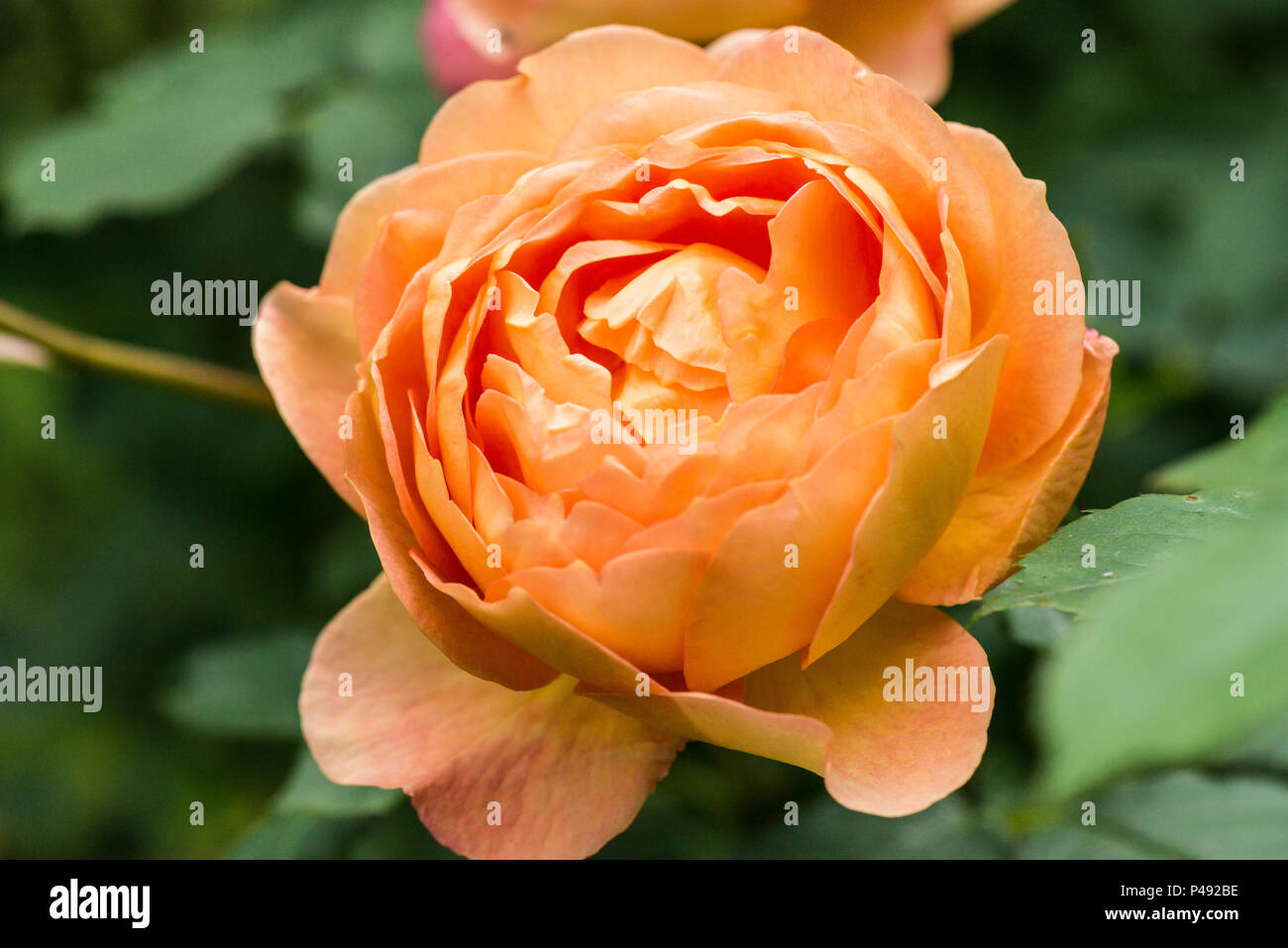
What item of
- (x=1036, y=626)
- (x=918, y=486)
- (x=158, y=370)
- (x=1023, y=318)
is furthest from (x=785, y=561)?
(x=158, y=370)

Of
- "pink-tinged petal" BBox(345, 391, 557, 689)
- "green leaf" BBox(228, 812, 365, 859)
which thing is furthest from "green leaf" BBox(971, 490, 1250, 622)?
"green leaf" BBox(228, 812, 365, 859)

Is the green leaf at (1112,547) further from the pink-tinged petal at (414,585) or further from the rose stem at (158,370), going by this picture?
the rose stem at (158,370)

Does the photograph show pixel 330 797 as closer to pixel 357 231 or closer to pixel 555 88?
pixel 357 231

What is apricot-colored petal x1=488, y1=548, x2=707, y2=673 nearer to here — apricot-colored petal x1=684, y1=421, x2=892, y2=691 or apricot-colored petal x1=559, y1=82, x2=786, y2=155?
apricot-colored petal x1=684, y1=421, x2=892, y2=691

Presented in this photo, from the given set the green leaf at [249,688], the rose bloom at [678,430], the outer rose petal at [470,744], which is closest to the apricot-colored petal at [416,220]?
the rose bloom at [678,430]
